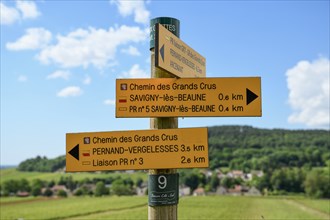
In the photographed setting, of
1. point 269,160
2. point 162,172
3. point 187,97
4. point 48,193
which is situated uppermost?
point 187,97

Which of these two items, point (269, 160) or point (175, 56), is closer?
point (175, 56)

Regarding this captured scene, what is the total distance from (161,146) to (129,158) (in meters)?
0.33

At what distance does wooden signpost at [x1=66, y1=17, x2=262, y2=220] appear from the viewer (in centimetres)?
362

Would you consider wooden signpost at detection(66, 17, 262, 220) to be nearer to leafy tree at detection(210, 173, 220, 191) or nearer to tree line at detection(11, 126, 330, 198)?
tree line at detection(11, 126, 330, 198)

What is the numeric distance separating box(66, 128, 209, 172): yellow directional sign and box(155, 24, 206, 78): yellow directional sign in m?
0.64

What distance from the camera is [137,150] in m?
3.67

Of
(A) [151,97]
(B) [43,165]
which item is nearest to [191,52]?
(A) [151,97]

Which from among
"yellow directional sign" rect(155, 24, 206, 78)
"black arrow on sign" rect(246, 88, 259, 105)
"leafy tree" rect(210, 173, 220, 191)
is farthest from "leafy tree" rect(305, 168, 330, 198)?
"black arrow on sign" rect(246, 88, 259, 105)

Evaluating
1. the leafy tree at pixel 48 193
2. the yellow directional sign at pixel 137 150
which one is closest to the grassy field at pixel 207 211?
the yellow directional sign at pixel 137 150

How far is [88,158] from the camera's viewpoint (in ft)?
12.1

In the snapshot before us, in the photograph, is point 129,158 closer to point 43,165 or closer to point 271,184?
point 271,184

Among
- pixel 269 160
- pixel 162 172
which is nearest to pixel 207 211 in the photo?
pixel 162 172

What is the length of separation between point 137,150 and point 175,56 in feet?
3.32

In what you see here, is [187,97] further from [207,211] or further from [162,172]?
[207,211]
